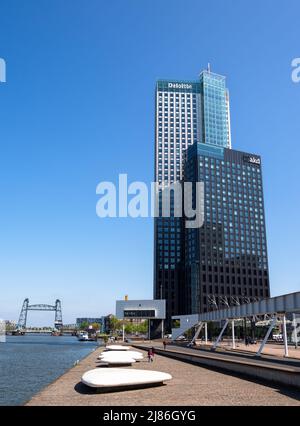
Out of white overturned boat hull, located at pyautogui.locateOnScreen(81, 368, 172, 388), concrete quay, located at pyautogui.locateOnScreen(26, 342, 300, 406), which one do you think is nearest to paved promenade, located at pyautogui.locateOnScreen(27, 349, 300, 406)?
concrete quay, located at pyautogui.locateOnScreen(26, 342, 300, 406)

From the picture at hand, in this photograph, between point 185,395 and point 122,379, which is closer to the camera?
point 185,395

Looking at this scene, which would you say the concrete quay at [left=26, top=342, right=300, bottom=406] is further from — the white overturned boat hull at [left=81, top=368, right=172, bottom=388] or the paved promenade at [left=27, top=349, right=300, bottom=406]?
the white overturned boat hull at [left=81, top=368, right=172, bottom=388]

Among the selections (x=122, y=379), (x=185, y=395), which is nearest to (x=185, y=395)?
(x=185, y=395)

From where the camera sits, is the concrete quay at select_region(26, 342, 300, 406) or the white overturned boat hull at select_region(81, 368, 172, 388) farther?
the white overturned boat hull at select_region(81, 368, 172, 388)

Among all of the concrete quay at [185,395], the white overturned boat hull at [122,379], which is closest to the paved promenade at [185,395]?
the concrete quay at [185,395]

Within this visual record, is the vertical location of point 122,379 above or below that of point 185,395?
above

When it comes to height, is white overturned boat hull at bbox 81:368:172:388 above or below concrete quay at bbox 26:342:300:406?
above

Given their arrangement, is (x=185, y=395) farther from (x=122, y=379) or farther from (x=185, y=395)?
(x=122, y=379)
